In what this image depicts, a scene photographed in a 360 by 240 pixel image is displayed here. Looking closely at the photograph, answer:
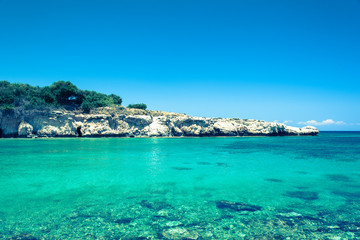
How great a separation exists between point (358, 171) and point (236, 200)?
33.8 ft

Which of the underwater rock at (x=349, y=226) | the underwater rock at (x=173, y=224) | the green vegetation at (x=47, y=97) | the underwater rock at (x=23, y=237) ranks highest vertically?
the green vegetation at (x=47, y=97)

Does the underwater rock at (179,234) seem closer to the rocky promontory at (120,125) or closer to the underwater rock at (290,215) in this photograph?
the underwater rock at (290,215)

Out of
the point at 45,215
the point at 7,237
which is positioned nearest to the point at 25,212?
the point at 45,215

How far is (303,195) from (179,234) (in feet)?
18.2

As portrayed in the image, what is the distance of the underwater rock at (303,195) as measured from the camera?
8.20m

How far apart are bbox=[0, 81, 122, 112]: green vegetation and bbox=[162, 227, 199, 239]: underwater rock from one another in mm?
47470

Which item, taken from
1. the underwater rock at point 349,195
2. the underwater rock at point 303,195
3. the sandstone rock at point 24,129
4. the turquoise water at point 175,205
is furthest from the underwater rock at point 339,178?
the sandstone rock at point 24,129

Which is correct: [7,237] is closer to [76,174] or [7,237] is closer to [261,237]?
[261,237]

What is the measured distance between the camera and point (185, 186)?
9.67m

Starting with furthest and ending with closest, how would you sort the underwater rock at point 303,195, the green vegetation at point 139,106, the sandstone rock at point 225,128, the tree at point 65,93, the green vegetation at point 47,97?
the green vegetation at point 139,106 → the sandstone rock at point 225,128 → the tree at point 65,93 → the green vegetation at point 47,97 → the underwater rock at point 303,195

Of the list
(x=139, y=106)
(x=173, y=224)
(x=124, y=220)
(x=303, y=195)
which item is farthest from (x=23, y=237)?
(x=139, y=106)

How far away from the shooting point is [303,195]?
845 cm

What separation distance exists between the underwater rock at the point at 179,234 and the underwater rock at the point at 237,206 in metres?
2.03

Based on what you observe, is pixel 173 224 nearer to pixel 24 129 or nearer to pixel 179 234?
pixel 179 234
